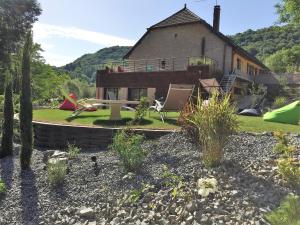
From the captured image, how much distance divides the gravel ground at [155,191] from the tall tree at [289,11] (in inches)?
418

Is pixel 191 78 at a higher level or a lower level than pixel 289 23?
lower

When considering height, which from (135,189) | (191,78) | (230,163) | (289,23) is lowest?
(135,189)

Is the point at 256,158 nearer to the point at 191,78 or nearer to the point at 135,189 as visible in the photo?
the point at 135,189

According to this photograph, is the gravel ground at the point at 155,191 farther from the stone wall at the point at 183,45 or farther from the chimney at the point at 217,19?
the chimney at the point at 217,19

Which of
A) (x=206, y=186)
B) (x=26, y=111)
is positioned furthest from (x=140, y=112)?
(x=206, y=186)

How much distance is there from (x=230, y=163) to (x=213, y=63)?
18624mm

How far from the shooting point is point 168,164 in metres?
8.05

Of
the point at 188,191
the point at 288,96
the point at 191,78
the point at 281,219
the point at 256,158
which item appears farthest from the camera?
the point at 288,96

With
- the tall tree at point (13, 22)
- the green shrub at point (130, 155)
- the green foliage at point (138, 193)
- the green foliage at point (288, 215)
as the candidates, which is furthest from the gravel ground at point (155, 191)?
the tall tree at point (13, 22)

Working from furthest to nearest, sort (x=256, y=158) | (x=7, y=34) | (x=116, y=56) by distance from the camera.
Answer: (x=116, y=56) → (x=7, y=34) → (x=256, y=158)

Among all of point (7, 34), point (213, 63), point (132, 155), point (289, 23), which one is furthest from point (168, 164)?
point (7, 34)

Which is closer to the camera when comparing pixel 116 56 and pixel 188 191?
pixel 188 191

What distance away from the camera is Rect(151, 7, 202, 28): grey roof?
2981cm

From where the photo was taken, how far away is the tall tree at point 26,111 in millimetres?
9195
